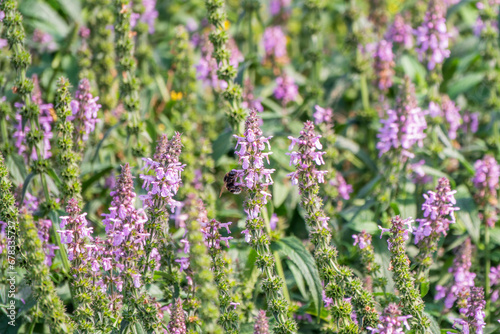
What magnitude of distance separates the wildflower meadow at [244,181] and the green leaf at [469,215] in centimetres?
2

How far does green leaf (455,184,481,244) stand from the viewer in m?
5.17

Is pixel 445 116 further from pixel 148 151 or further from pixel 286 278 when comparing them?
pixel 148 151

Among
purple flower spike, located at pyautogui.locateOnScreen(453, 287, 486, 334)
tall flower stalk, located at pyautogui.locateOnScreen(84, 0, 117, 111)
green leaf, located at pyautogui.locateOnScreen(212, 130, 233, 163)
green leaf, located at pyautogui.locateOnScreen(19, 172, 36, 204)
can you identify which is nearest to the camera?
purple flower spike, located at pyautogui.locateOnScreen(453, 287, 486, 334)

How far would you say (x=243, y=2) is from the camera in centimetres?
693

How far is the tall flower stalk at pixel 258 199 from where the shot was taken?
11.9ft

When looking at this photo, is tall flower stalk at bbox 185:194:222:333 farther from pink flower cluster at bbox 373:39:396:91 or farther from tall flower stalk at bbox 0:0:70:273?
pink flower cluster at bbox 373:39:396:91

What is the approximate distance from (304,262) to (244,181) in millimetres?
956

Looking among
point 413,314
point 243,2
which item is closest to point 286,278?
point 413,314

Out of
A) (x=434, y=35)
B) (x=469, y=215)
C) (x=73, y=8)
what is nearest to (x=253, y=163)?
(x=469, y=215)

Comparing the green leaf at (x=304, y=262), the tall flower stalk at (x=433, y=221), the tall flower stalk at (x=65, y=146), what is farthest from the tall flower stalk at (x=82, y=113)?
the tall flower stalk at (x=433, y=221)

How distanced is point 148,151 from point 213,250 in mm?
1658

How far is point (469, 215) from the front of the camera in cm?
529

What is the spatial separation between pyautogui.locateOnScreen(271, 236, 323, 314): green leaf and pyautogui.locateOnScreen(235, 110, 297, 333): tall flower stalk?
0.36 metres

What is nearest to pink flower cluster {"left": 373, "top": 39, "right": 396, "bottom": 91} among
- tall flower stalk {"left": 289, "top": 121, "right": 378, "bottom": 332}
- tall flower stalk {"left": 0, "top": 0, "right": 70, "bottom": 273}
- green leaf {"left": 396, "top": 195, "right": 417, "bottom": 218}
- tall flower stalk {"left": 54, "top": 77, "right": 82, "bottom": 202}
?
green leaf {"left": 396, "top": 195, "right": 417, "bottom": 218}
